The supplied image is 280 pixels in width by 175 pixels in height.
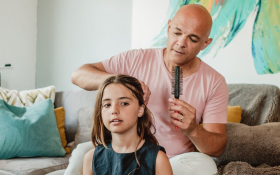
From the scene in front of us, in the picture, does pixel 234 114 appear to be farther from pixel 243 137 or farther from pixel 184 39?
pixel 184 39

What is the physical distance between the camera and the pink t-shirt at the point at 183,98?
4.74 feet

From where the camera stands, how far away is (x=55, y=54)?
11.9 feet

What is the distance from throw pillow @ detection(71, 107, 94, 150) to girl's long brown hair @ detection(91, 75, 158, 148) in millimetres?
939

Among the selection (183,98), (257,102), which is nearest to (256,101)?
(257,102)

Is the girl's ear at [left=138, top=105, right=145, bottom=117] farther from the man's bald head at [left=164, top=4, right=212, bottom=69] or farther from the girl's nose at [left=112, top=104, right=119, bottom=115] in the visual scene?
the man's bald head at [left=164, top=4, right=212, bottom=69]

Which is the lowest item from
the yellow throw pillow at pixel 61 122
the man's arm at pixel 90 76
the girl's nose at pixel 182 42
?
the yellow throw pillow at pixel 61 122

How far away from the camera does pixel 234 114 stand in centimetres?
183

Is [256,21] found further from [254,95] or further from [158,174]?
[158,174]

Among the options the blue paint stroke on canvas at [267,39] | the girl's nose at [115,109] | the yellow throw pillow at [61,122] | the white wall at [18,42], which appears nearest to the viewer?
the girl's nose at [115,109]

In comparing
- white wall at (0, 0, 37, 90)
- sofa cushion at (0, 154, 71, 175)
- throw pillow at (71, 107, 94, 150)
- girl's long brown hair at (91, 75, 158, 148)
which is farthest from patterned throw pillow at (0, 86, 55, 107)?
girl's long brown hair at (91, 75, 158, 148)

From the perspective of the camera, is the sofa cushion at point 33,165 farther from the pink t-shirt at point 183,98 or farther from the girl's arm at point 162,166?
the girl's arm at point 162,166

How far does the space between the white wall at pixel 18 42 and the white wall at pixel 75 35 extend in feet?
0.28

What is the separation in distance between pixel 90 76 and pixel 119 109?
0.39 m

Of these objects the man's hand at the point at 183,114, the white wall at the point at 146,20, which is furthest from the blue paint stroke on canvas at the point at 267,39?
the man's hand at the point at 183,114
